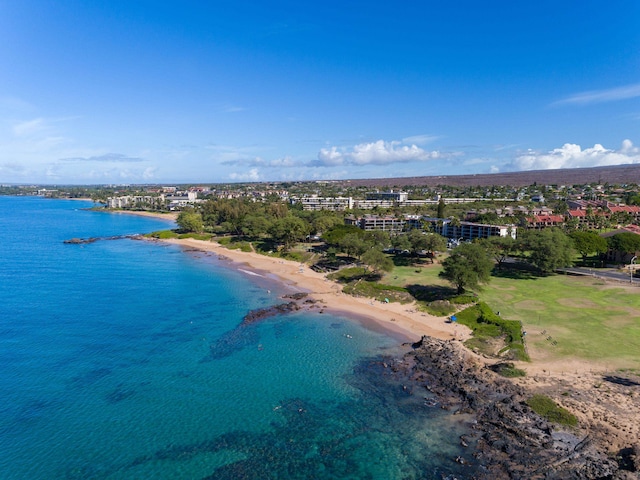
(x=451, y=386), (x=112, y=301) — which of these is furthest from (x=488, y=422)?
(x=112, y=301)

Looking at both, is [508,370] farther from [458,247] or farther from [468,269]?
[458,247]

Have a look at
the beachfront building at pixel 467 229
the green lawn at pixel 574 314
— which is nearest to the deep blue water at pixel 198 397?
the green lawn at pixel 574 314

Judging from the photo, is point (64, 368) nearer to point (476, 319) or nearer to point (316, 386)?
point (316, 386)

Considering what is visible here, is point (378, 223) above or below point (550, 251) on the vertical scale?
above

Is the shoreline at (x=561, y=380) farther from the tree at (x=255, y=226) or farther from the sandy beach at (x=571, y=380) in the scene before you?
the tree at (x=255, y=226)

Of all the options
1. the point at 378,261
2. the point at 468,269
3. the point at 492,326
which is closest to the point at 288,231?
the point at 378,261
